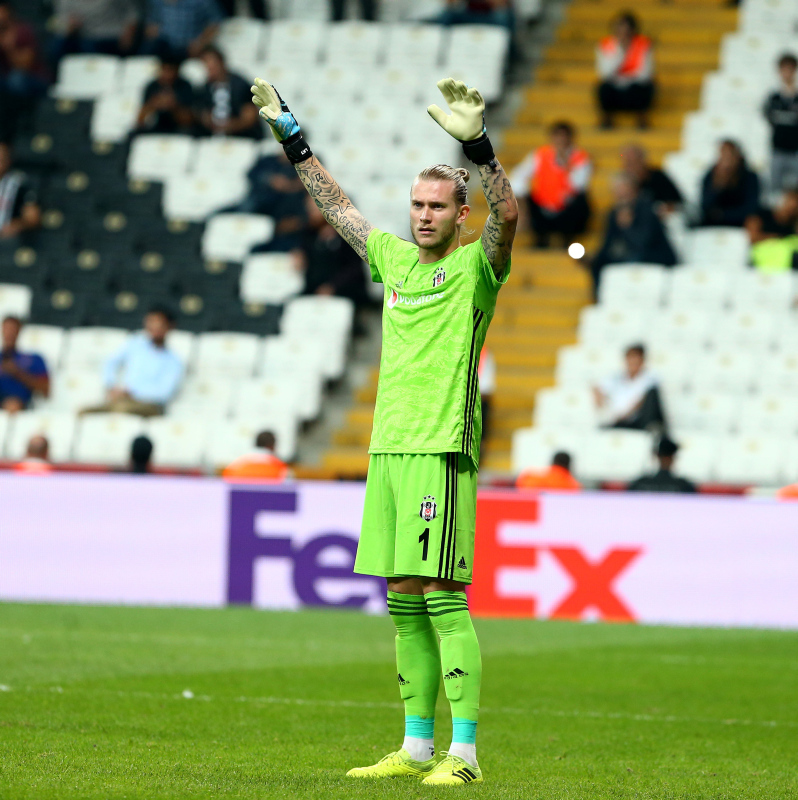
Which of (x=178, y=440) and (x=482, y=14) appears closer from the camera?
(x=178, y=440)

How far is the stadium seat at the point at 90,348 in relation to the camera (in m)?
16.6

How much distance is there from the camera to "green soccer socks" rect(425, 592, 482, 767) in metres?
5.10

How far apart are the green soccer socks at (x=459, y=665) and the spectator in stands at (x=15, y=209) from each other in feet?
45.3

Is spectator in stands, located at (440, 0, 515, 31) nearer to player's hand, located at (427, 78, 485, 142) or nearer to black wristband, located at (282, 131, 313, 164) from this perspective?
black wristband, located at (282, 131, 313, 164)

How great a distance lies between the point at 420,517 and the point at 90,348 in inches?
477

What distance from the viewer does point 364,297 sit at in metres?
16.9

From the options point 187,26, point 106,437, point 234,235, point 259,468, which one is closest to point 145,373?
point 106,437

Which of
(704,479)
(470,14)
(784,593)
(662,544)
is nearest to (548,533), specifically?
(662,544)

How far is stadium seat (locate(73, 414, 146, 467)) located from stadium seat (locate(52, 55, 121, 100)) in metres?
5.95

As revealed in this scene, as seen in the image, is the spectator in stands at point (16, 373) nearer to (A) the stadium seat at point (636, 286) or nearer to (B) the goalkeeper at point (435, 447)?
(A) the stadium seat at point (636, 286)

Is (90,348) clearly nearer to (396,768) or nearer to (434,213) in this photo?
(434,213)

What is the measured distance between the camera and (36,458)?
13.8 m

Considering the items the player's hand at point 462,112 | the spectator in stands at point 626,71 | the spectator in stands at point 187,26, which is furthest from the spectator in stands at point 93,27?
the player's hand at point 462,112

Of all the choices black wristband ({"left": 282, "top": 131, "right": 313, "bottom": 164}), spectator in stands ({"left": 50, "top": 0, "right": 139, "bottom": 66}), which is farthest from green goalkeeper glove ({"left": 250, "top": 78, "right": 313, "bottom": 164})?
spectator in stands ({"left": 50, "top": 0, "right": 139, "bottom": 66})
